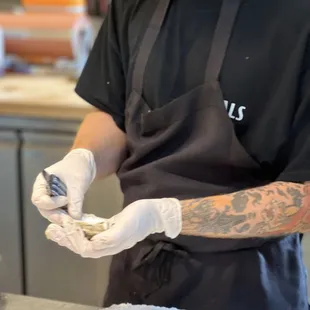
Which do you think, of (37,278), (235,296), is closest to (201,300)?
(235,296)

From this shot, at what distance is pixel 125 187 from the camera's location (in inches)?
42.7

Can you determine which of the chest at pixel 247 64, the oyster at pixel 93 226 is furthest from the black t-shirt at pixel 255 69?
the oyster at pixel 93 226

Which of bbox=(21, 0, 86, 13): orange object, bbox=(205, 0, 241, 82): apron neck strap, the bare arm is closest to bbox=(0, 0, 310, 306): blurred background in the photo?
bbox=(21, 0, 86, 13): orange object

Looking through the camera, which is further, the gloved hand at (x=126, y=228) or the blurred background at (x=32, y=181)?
the blurred background at (x=32, y=181)

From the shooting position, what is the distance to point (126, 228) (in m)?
0.86

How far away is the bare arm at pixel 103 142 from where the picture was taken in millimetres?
1121

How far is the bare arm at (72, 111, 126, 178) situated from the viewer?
3.68ft

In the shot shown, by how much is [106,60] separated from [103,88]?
49 mm

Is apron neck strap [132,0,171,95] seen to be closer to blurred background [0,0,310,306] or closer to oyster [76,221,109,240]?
oyster [76,221,109,240]

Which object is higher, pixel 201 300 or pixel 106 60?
pixel 106 60

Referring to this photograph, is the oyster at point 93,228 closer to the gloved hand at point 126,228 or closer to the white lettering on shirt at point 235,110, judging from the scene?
the gloved hand at point 126,228

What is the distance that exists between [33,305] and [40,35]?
1.43m

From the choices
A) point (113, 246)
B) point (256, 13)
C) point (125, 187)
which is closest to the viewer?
point (113, 246)

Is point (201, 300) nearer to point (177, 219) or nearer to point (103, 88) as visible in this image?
point (177, 219)
